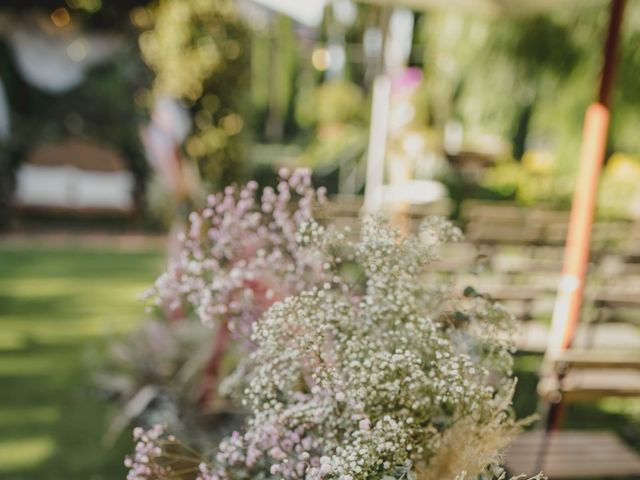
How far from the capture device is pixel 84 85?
10.6m

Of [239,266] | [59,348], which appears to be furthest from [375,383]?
[59,348]

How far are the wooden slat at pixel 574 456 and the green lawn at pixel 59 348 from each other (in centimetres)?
205

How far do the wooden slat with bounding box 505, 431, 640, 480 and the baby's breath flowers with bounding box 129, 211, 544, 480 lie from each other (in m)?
1.32

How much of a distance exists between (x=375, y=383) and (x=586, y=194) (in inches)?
116

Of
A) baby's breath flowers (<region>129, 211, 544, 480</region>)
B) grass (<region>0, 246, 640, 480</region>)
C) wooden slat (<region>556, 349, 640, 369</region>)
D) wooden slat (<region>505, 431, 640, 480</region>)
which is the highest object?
baby's breath flowers (<region>129, 211, 544, 480</region>)

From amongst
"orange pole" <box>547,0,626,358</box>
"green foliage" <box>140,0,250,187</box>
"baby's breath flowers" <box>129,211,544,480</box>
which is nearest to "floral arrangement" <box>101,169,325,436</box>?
"baby's breath flowers" <box>129,211,544,480</box>

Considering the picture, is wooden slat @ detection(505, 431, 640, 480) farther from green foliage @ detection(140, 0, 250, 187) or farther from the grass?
green foliage @ detection(140, 0, 250, 187)

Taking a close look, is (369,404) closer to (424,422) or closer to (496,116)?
(424,422)

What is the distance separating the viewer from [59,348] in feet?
17.3

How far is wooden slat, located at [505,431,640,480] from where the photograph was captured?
2932 mm

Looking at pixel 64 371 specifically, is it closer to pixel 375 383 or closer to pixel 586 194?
pixel 586 194

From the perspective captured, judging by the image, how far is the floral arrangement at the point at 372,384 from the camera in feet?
4.90

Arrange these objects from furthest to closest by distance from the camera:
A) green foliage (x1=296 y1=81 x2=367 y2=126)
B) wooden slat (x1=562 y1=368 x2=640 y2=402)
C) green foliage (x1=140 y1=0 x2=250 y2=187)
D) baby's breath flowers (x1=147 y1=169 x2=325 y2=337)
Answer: green foliage (x1=296 y1=81 x2=367 y2=126) → green foliage (x1=140 y1=0 x2=250 y2=187) → wooden slat (x1=562 y1=368 x2=640 y2=402) → baby's breath flowers (x1=147 y1=169 x2=325 y2=337)

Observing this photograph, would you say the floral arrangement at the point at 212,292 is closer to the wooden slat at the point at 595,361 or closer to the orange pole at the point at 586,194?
the wooden slat at the point at 595,361
